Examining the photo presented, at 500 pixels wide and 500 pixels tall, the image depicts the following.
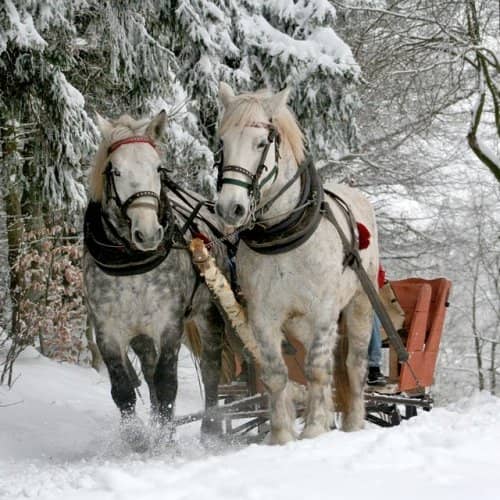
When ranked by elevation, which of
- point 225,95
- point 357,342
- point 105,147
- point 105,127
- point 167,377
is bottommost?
point 167,377

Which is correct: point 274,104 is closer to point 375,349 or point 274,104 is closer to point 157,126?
point 157,126

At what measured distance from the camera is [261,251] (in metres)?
4.77

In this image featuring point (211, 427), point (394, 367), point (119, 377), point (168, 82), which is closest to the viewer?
point (119, 377)

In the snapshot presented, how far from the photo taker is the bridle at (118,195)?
4.62 metres

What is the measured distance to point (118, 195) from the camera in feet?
15.5

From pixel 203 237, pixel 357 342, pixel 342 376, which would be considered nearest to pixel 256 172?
pixel 203 237

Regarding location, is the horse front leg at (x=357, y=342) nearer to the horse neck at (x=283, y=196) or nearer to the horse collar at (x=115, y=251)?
the horse neck at (x=283, y=196)

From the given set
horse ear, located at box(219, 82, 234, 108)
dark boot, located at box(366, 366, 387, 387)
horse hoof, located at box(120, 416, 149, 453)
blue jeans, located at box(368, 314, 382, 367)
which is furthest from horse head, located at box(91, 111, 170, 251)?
dark boot, located at box(366, 366, 387, 387)

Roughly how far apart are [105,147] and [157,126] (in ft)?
1.16

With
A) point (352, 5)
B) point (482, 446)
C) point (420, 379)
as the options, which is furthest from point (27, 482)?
point (352, 5)

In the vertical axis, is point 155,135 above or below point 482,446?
above

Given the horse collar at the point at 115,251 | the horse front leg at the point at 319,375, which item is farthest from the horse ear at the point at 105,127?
the horse front leg at the point at 319,375

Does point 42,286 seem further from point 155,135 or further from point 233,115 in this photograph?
point 233,115

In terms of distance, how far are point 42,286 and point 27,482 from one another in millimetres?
5674
